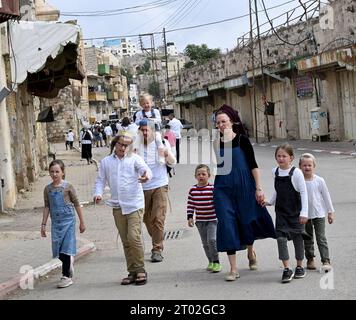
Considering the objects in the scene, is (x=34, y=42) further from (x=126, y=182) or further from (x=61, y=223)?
(x=126, y=182)

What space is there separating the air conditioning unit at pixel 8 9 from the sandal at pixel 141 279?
14.5ft

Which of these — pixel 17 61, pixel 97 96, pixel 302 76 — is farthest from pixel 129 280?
pixel 97 96

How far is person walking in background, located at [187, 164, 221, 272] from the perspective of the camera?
287 inches

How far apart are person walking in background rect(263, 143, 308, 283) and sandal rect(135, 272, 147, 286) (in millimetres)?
1424

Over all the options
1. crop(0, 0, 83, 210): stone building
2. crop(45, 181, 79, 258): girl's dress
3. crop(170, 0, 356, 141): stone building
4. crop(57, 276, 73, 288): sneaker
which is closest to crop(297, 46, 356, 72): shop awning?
crop(170, 0, 356, 141): stone building

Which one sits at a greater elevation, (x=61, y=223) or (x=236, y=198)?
(x=236, y=198)

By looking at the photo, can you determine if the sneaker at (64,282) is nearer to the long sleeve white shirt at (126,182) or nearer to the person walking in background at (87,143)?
the long sleeve white shirt at (126,182)

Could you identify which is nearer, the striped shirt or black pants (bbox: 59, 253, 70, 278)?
black pants (bbox: 59, 253, 70, 278)

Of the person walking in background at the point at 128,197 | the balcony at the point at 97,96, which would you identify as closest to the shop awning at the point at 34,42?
the person walking in background at the point at 128,197

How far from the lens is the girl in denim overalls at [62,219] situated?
7207mm

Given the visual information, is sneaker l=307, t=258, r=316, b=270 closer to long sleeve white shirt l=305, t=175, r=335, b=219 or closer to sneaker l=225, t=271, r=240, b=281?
long sleeve white shirt l=305, t=175, r=335, b=219

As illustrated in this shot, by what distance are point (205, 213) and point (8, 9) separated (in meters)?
4.26

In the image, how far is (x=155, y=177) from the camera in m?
8.10
